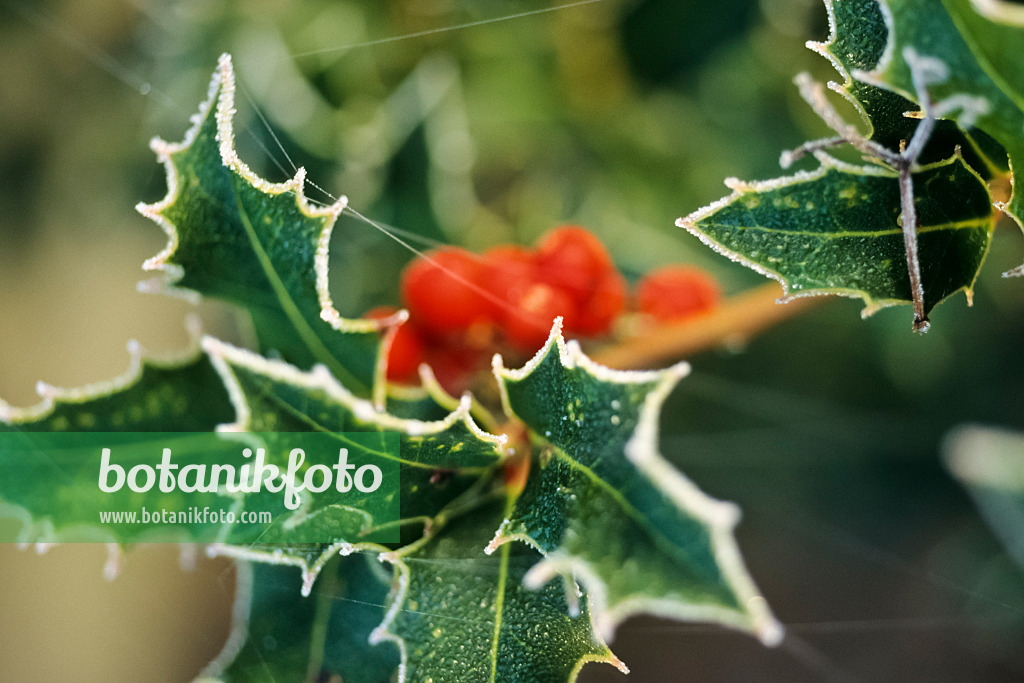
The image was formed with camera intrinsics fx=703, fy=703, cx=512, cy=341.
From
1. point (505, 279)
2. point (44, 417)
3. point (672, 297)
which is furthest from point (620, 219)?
point (44, 417)

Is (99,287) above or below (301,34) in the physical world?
below

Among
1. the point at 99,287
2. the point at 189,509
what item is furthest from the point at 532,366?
the point at 99,287

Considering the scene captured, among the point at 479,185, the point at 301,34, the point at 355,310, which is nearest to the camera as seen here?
the point at 355,310

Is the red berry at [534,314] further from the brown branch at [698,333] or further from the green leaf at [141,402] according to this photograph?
the green leaf at [141,402]

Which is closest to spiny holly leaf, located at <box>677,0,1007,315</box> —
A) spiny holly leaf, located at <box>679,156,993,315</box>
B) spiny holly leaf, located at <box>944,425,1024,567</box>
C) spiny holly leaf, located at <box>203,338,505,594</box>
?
spiny holly leaf, located at <box>679,156,993,315</box>

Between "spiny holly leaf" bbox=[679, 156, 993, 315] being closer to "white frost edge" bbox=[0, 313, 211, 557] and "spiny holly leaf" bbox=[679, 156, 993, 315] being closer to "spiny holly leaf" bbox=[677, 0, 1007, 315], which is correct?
"spiny holly leaf" bbox=[677, 0, 1007, 315]

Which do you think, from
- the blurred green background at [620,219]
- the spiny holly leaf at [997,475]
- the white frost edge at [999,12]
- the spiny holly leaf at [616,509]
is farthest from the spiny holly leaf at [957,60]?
the spiny holly leaf at [997,475]

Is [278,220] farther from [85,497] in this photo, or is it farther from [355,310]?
[355,310]
